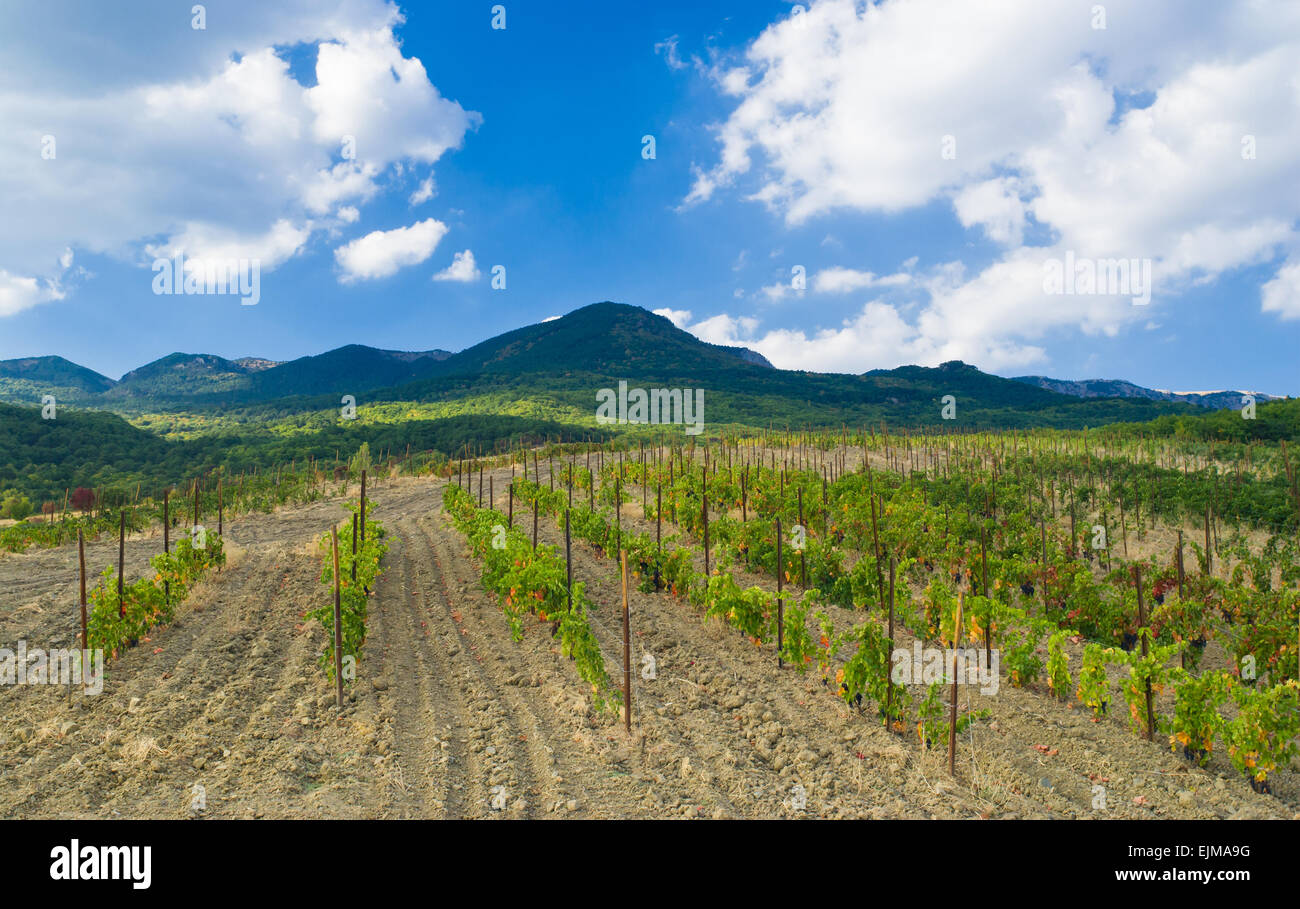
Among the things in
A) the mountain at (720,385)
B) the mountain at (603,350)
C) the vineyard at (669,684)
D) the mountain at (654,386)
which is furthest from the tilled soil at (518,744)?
the mountain at (603,350)

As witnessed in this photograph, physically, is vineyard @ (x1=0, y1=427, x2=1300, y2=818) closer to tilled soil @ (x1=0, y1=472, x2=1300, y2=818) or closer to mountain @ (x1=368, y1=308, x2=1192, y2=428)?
tilled soil @ (x1=0, y1=472, x2=1300, y2=818)

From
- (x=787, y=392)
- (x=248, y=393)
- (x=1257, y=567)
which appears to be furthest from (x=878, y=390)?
(x=248, y=393)

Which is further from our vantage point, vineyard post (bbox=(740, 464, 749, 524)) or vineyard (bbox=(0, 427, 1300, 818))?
vineyard post (bbox=(740, 464, 749, 524))

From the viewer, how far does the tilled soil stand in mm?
5484

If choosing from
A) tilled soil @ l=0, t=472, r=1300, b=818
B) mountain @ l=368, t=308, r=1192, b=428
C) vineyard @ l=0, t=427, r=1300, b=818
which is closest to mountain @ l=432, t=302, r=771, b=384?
mountain @ l=368, t=308, r=1192, b=428

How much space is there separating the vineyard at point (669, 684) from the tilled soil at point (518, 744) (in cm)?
3

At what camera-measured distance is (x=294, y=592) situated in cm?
1222

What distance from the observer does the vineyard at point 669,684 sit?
5641 millimetres

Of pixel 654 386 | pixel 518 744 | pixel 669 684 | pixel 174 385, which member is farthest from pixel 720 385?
pixel 174 385

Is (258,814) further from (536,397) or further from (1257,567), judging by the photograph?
(536,397)

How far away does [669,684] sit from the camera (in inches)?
321

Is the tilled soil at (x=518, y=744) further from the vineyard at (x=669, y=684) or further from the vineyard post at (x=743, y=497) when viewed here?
the vineyard post at (x=743, y=497)

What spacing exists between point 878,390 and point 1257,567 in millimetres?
111756

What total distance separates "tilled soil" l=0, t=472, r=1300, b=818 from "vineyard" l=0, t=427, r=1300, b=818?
0.03 meters
